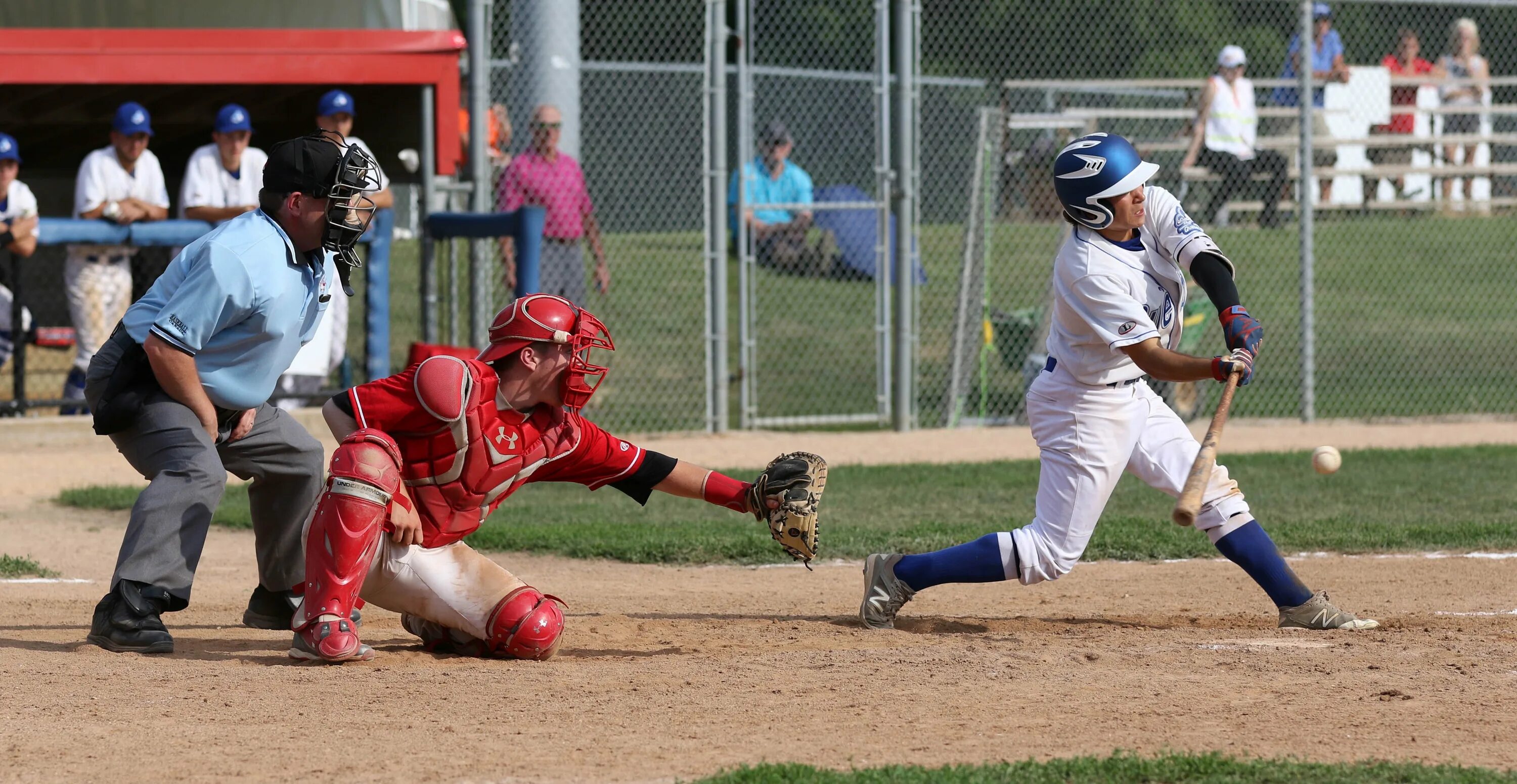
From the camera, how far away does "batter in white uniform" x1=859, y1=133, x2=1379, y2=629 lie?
4.96 m

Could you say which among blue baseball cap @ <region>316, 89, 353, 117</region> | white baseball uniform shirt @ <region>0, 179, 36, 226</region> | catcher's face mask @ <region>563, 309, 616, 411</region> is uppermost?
blue baseball cap @ <region>316, 89, 353, 117</region>

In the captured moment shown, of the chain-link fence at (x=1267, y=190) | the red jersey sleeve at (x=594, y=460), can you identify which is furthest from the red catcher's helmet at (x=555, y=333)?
the chain-link fence at (x=1267, y=190)

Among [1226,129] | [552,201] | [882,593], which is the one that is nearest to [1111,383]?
[882,593]

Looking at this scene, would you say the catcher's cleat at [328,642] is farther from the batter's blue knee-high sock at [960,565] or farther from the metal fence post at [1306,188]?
the metal fence post at [1306,188]

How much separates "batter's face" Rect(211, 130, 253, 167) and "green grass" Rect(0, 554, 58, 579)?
13.3ft

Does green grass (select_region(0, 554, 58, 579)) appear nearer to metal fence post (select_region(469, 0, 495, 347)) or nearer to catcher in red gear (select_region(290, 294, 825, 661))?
catcher in red gear (select_region(290, 294, 825, 661))

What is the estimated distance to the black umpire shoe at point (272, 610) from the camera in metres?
5.42

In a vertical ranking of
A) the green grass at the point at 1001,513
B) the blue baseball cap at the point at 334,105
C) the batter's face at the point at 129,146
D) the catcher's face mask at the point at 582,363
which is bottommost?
the green grass at the point at 1001,513

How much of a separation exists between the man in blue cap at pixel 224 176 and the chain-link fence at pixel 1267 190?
16.1ft

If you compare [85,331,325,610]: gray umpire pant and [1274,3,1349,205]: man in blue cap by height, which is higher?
[1274,3,1349,205]: man in blue cap

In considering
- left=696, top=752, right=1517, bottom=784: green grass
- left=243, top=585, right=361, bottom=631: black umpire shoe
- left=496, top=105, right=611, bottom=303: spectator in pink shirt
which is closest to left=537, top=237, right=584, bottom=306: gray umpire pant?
left=496, top=105, right=611, bottom=303: spectator in pink shirt

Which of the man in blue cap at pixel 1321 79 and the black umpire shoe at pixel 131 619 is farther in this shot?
the man in blue cap at pixel 1321 79

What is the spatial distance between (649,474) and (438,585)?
29.3 inches

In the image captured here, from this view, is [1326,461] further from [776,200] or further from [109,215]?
[109,215]
